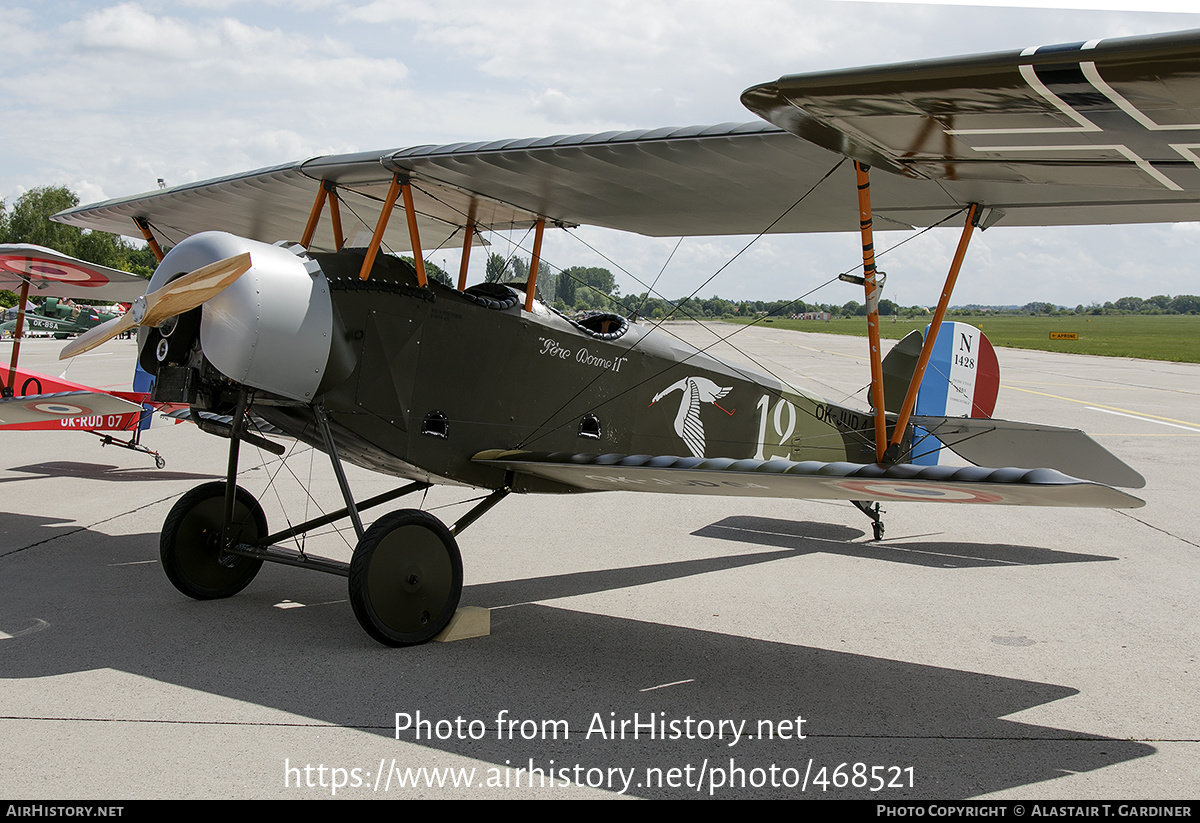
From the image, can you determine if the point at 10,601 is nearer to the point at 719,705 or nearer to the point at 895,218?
the point at 719,705

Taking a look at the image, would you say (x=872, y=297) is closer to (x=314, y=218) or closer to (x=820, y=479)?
(x=820, y=479)

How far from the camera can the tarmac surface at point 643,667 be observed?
3.37 metres

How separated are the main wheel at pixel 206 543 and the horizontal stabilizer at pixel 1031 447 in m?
4.99

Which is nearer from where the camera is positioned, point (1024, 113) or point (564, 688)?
point (1024, 113)

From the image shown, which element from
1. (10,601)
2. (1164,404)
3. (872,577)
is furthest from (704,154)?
(1164,404)

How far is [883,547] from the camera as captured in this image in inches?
293

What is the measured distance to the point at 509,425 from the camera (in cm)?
573

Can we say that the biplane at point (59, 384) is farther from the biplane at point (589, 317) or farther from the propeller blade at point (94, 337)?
the propeller blade at point (94, 337)

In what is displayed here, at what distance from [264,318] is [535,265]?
208 cm

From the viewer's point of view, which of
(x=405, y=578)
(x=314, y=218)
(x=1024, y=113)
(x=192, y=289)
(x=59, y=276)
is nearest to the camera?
(x=1024, y=113)

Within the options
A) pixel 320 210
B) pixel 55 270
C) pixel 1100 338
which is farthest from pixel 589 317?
pixel 1100 338

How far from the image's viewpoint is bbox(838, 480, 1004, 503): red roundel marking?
12.9 feet

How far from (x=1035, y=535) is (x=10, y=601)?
311 inches
